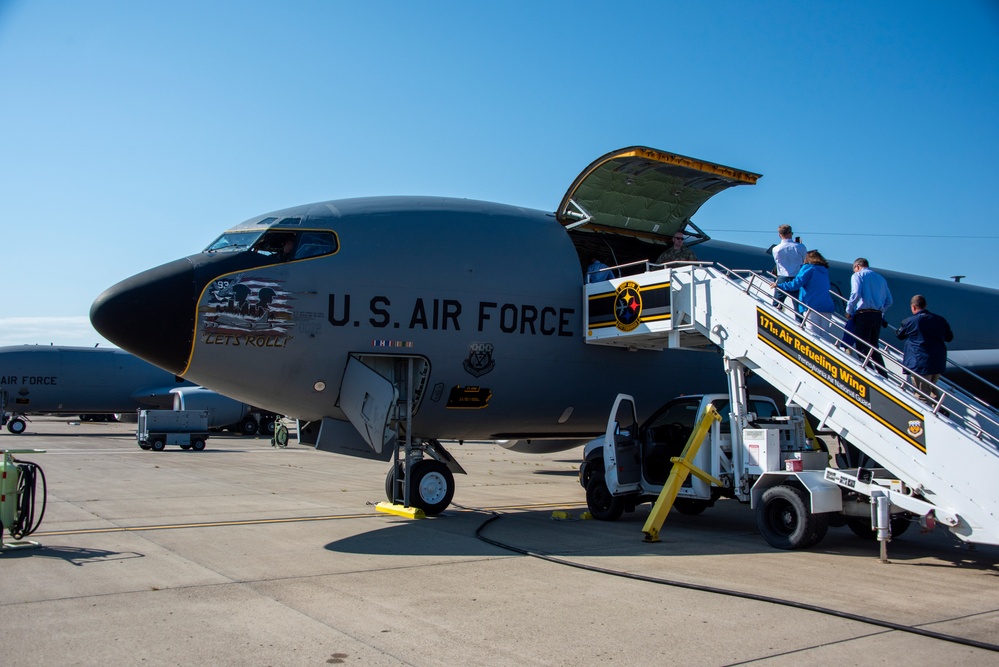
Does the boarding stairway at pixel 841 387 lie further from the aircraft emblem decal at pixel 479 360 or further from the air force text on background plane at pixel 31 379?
the air force text on background plane at pixel 31 379

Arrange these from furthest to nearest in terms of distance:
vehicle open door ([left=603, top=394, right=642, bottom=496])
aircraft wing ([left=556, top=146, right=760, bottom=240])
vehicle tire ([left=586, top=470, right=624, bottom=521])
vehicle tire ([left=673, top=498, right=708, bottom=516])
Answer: vehicle tire ([left=673, top=498, right=708, bottom=516]), aircraft wing ([left=556, top=146, right=760, bottom=240]), vehicle tire ([left=586, top=470, right=624, bottom=521]), vehicle open door ([left=603, top=394, right=642, bottom=496])

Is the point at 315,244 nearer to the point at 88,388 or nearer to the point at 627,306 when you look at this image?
the point at 627,306

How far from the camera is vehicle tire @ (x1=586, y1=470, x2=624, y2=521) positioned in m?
12.3

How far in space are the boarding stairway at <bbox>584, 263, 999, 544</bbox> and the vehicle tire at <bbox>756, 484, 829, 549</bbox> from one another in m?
0.49

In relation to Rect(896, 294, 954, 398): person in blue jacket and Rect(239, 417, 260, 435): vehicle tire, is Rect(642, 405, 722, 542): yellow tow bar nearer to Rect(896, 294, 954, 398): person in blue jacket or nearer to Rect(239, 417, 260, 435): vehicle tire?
Rect(896, 294, 954, 398): person in blue jacket

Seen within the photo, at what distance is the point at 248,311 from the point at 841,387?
24.5 feet

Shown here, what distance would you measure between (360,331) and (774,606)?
22.1ft

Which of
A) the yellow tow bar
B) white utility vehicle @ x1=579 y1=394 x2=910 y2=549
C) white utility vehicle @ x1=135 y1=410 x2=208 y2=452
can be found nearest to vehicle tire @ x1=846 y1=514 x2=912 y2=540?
white utility vehicle @ x1=579 y1=394 x2=910 y2=549

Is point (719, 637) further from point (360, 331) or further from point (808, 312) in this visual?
point (360, 331)

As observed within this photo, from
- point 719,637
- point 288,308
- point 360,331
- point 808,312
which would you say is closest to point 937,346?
point 808,312

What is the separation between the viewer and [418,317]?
11.7 metres

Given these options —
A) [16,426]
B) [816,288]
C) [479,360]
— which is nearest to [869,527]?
[816,288]

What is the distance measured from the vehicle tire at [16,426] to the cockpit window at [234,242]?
3977 centimetres

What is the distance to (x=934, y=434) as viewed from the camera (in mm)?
8352
